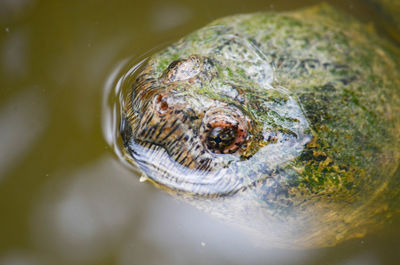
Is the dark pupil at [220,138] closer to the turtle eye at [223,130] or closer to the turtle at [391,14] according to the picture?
the turtle eye at [223,130]

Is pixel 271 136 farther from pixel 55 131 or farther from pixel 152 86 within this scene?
pixel 55 131

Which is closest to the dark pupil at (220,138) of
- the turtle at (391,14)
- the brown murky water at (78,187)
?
the brown murky water at (78,187)

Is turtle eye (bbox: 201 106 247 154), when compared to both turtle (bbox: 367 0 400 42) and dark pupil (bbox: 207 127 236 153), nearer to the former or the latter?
dark pupil (bbox: 207 127 236 153)

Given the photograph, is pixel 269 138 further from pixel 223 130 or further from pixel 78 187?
pixel 78 187

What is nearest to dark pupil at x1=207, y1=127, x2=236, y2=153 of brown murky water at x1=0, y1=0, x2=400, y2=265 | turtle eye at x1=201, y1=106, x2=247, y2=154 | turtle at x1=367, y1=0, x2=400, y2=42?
turtle eye at x1=201, y1=106, x2=247, y2=154

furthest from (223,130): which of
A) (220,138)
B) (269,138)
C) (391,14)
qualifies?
(391,14)

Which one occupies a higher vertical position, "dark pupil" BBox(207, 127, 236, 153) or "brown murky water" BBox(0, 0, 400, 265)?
"dark pupil" BBox(207, 127, 236, 153)

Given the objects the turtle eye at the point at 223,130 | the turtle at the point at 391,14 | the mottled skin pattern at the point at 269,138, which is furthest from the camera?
the turtle at the point at 391,14
